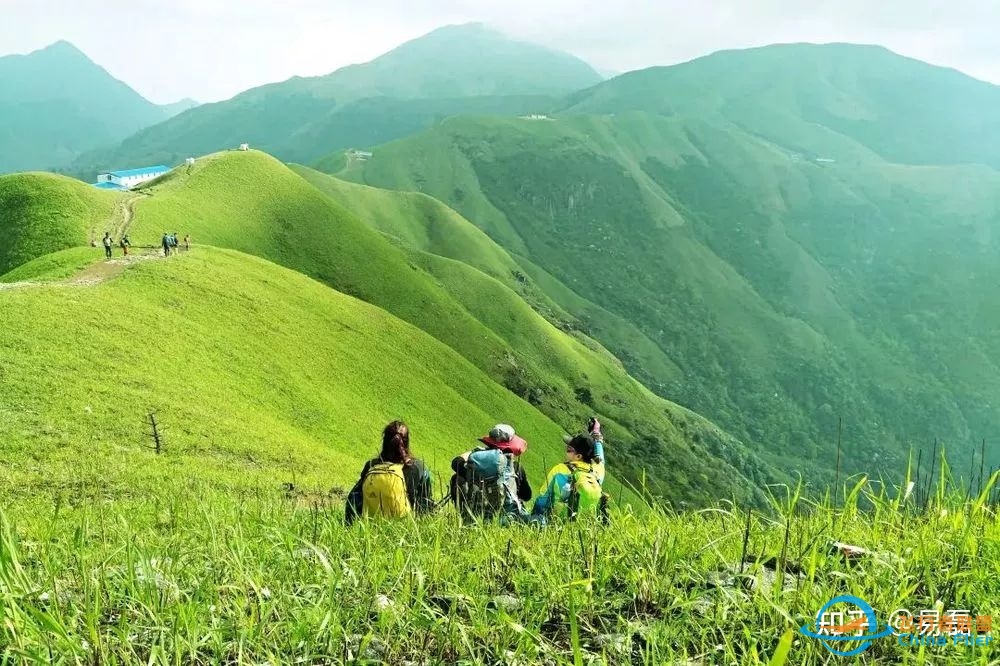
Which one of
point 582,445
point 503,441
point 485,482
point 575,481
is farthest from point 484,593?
point 503,441

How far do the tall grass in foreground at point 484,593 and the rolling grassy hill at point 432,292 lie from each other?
6593cm

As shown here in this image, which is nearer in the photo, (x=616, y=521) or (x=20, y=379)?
(x=616, y=521)

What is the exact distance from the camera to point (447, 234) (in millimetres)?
168875

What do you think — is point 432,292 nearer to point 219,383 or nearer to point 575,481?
point 219,383

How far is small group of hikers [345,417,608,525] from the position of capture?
7523 mm

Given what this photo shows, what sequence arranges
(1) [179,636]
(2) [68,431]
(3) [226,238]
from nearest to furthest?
(1) [179,636] → (2) [68,431] → (3) [226,238]

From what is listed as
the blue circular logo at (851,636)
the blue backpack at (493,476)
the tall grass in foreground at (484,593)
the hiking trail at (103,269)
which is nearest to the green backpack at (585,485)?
the blue backpack at (493,476)

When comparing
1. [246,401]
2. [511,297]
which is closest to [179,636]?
[246,401]

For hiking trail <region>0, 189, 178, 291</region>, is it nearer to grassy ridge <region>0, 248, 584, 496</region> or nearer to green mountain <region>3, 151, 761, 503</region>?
green mountain <region>3, 151, 761, 503</region>

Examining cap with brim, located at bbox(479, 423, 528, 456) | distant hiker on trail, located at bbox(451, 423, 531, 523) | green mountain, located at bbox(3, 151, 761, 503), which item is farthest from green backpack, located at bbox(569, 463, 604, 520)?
green mountain, located at bbox(3, 151, 761, 503)

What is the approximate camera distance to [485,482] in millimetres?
8508

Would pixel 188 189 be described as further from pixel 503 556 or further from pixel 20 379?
pixel 503 556

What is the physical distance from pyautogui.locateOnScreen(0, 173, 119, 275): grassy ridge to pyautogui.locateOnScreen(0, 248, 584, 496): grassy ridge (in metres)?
15.9

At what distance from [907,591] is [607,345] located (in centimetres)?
19743
